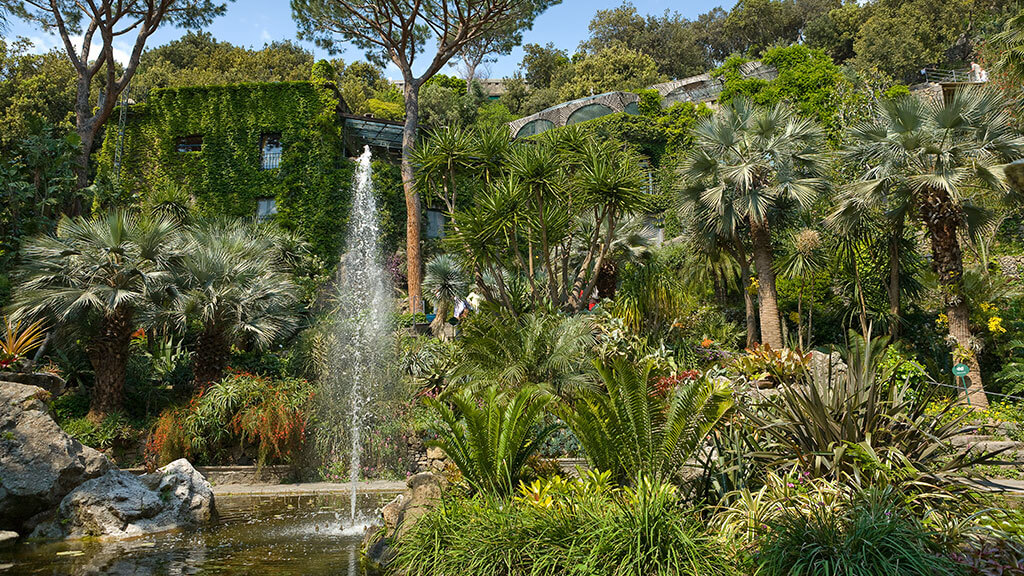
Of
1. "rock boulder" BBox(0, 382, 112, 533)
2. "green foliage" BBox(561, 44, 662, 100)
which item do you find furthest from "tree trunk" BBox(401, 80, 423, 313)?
"green foliage" BBox(561, 44, 662, 100)

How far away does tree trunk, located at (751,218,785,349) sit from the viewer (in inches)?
636

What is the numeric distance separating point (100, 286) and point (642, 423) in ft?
40.6

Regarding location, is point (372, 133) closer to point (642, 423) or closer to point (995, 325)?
point (995, 325)

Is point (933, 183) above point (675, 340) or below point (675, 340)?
above

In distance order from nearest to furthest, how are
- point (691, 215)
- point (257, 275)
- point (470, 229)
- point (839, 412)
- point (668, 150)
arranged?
point (839, 412) → point (470, 229) → point (257, 275) → point (691, 215) → point (668, 150)

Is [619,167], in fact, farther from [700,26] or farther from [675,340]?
[700,26]

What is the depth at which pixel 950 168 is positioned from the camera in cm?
1398

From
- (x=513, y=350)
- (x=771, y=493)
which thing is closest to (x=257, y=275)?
(x=513, y=350)

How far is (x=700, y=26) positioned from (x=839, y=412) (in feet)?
189

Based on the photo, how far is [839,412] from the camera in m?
6.20

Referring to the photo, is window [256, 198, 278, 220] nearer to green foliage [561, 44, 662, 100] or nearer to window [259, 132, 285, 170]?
window [259, 132, 285, 170]

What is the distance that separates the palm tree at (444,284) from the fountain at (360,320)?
1637 millimetres

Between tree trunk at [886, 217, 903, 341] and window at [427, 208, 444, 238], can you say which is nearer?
tree trunk at [886, 217, 903, 341]

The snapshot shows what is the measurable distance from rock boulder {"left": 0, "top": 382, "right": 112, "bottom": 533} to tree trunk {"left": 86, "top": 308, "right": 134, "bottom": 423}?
4.87m
